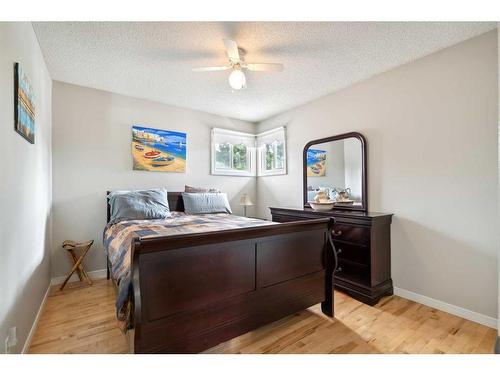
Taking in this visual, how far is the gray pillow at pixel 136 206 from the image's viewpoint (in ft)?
9.04

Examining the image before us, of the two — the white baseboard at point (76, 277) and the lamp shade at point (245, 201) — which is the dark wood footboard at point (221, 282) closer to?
the lamp shade at point (245, 201)

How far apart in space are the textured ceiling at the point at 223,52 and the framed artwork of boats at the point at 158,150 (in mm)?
604

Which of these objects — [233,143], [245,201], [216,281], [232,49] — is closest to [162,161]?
[233,143]

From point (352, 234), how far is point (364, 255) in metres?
0.24

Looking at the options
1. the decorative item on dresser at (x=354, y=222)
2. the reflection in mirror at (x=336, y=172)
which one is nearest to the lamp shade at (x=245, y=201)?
the decorative item on dresser at (x=354, y=222)

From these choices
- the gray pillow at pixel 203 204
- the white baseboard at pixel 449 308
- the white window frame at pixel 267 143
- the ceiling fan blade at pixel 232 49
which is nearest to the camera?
the ceiling fan blade at pixel 232 49

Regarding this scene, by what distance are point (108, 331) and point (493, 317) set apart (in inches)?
123

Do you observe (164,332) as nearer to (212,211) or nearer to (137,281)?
(137,281)

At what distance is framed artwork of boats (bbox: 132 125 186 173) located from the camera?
11.1 feet

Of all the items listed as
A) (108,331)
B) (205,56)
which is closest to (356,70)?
(205,56)

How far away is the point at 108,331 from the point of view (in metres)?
1.88

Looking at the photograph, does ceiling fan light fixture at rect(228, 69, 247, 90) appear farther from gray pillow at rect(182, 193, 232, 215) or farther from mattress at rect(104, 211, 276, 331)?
gray pillow at rect(182, 193, 232, 215)

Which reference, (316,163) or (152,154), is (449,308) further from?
(152,154)
